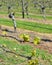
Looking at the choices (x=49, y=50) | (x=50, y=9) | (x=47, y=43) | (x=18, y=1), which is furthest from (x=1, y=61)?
(x=50, y=9)

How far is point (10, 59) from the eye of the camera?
1349 cm

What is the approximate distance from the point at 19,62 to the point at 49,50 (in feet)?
14.1

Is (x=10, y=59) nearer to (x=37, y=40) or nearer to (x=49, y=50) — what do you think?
(x=49, y=50)

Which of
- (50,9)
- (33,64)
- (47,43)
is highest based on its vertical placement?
(33,64)

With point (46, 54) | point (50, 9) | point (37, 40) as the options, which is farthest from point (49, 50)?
point (50, 9)

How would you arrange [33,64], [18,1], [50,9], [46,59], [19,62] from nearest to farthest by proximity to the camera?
[33,64]
[19,62]
[46,59]
[18,1]
[50,9]

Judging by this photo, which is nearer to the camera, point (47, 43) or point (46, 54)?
point (46, 54)

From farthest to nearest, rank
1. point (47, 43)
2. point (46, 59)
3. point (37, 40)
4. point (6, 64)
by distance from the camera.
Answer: point (47, 43), point (46, 59), point (6, 64), point (37, 40)

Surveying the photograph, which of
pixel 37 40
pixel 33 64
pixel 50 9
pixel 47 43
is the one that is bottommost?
pixel 50 9

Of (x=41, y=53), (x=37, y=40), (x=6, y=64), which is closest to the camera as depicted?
(x=37, y=40)

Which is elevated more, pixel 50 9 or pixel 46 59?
pixel 46 59

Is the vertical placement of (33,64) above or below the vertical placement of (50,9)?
above

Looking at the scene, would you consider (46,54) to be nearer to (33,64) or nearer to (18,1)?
(33,64)

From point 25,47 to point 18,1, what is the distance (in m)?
63.6
